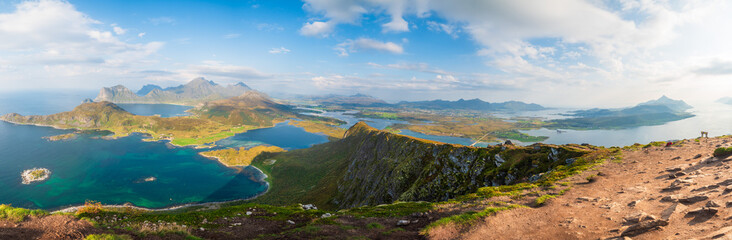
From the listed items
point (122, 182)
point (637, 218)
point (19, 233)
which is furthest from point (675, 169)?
point (122, 182)

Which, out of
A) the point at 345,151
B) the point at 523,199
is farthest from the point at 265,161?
the point at 523,199

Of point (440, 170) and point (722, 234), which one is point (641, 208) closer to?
point (722, 234)

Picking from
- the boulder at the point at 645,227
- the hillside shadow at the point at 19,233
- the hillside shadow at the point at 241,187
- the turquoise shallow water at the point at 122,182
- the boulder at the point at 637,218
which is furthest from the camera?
the hillside shadow at the point at 241,187

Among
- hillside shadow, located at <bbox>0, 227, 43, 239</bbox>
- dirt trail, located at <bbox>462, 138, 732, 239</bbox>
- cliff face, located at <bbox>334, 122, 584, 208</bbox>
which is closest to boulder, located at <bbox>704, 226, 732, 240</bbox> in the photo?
dirt trail, located at <bbox>462, 138, 732, 239</bbox>

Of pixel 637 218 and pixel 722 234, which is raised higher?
pixel 722 234

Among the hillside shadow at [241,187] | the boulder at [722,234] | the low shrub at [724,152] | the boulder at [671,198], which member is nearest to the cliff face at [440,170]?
the low shrub at [724,152]

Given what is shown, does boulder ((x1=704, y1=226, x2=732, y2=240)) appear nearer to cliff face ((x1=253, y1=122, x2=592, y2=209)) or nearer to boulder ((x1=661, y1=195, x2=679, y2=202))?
boulder ((x1=661, y1=195, x2=679, y2=202))

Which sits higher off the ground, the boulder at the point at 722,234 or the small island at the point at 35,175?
the boulder at the point at 722,234

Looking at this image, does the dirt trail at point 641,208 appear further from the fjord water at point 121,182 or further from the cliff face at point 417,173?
the fjord water at point 121,182
